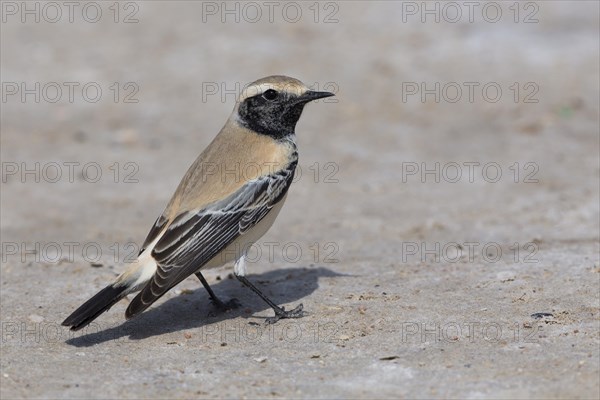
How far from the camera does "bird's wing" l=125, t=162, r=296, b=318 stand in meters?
7.63

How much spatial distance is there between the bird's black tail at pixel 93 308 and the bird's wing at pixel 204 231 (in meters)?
0.14

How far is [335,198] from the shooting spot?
41.1 ft

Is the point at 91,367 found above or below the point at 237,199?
below

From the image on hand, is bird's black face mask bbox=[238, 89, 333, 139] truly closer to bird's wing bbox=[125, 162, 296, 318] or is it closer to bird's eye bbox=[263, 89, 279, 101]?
bird's eye bbox=[263, 89, 279, 101]

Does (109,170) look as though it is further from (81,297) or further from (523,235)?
(523,235)

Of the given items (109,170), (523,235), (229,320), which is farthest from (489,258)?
(109,170)

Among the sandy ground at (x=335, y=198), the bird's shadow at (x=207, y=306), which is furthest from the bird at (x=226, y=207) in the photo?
the sandy ground at (x=335, y=198)

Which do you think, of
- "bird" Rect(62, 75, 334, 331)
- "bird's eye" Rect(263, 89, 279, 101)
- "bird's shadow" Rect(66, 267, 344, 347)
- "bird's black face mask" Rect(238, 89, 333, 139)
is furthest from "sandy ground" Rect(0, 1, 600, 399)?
"bird's eye" Rect(263, 89, 279, 101)

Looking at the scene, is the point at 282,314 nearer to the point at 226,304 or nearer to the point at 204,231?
the point at 226,304

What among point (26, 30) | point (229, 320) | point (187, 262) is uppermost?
point (26, 30)

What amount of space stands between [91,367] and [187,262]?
1.15 metres

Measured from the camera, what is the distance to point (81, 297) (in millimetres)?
8898

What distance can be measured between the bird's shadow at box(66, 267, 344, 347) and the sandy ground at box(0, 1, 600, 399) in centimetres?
3

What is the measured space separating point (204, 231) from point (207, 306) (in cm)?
99
